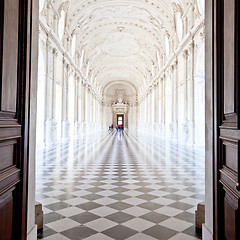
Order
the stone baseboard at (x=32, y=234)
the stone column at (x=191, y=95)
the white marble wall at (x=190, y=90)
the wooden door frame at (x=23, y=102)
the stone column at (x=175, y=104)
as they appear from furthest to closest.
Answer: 1. the stone column at (x=175, y=104)
2. the stone column at (x=191, y=95)
3. the white marble wall at (x=190, y=90)
4. the stone baseboard at (x=32, y=234)
5. the wooden door frame at (x=23, y=102)

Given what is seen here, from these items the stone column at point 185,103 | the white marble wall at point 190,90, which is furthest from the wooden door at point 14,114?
the stone column at point 185,103

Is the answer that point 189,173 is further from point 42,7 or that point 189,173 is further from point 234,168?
point 42,7

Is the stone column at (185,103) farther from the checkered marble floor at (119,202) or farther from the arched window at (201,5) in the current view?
the checkered marble floor at (119,202)

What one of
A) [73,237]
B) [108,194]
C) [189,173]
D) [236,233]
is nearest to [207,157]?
[236,233]

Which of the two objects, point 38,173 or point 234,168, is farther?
point 38,173

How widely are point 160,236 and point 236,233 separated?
1378 mm

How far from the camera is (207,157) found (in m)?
2.79

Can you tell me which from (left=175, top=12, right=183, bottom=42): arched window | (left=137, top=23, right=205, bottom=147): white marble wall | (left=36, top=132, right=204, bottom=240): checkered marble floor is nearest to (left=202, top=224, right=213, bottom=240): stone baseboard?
(left=36, top=132, right=204, bottom=240): checkered marble floor

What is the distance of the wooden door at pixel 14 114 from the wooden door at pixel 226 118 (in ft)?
5.16

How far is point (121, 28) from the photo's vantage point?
1081 inches

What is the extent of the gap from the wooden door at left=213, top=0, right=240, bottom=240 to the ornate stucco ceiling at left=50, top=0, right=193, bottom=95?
16345 millimetres

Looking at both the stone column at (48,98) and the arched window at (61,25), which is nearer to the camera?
the stone column at (48,98)

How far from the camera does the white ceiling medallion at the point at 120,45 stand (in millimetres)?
29580

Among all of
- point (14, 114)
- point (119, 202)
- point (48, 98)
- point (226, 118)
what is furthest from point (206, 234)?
point (48, 98)
